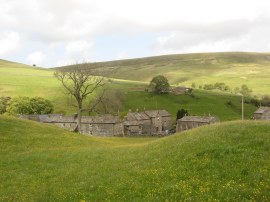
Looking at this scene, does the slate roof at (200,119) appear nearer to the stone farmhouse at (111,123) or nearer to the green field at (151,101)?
the stone farmhouse at (111,123)

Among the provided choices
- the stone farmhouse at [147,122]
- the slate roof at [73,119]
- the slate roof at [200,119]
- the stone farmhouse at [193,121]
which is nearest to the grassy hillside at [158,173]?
the slate roof at [73,119]

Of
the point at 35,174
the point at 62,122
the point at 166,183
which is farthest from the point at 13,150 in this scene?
the point at 62,122

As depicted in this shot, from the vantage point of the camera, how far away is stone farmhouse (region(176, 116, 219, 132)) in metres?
135

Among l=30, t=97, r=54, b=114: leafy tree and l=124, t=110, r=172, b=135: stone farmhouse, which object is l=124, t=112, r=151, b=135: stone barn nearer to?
l=124, t=110, r=172, b=135: stone farmhouse

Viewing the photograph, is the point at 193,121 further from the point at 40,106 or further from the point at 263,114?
the point at 40,106

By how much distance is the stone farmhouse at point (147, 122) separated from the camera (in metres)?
149

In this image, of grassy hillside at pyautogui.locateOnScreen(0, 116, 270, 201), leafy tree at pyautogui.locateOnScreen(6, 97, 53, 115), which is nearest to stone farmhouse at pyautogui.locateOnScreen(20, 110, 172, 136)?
leafy tree at pyautogui.locateOnScreen(6, 97, 53, 115)

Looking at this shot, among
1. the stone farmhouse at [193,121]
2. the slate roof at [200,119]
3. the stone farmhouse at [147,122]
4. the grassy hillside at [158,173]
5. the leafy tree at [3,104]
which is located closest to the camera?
the grassy hillside at [158,173]

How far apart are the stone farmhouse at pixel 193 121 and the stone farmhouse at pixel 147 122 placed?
12.8 m

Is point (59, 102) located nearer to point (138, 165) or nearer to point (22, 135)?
point (22, 135)

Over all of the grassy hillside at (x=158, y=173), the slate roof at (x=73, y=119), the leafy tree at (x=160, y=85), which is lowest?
the slate roof at (x=73, y=119)

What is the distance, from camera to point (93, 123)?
13975 centimetres

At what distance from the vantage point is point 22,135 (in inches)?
1930

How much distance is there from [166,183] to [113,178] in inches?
181
